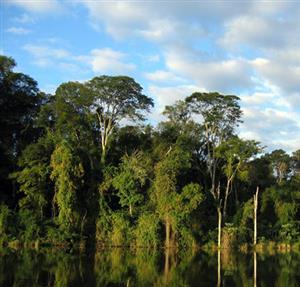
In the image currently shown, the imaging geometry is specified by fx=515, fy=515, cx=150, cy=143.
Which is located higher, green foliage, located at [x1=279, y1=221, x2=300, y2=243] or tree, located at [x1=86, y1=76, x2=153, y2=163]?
tree, located at [x1=86, y1=76, x2=153, y2=163]

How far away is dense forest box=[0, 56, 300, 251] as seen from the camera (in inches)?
1430

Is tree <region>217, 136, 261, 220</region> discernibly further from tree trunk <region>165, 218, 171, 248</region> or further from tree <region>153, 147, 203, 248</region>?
tree trunk <region>165, 218, 171, 248</region>

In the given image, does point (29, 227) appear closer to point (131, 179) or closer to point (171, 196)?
point (131, 179)

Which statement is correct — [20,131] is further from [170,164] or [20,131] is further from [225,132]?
[225,132]

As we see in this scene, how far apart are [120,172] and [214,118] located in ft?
32.5

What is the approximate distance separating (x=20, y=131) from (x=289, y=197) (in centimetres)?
2460

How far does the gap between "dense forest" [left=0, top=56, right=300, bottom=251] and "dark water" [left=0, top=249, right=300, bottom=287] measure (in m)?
9.34

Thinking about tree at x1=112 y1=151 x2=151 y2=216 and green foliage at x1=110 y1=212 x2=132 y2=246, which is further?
tree at x1=112 y1=151 x2=151 y2=216

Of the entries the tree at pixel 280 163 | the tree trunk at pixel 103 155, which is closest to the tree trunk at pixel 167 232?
the tree trunk at pixel 103 155

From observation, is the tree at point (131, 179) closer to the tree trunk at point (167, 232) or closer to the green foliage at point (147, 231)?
the green foliage at point (147, 231)

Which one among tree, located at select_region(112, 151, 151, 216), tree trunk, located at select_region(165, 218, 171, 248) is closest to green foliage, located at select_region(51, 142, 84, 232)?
tree, located at select_region(112, 151, 151, 216)

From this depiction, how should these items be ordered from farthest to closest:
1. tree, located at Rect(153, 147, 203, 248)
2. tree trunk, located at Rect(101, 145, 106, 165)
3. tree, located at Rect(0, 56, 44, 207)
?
tree, located at Rect(0, 56, 44, 207)
tree trunk, located at Rect(101, 145, 106, 165)
tree, located at Rect(153, 147, 203, 248)

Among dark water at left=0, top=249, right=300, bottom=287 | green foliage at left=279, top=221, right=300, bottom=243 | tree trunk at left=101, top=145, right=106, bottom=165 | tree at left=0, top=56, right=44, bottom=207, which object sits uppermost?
tree at left=0, top=56, right=44, bottom=207

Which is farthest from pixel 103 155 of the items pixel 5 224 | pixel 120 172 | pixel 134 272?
pixel 134 272
